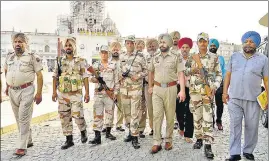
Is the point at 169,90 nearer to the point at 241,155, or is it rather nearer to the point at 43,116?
the point at 241,155

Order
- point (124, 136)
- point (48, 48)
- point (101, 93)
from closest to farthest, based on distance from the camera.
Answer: point (101, 93) < point (124, 136) < point (48, 48)

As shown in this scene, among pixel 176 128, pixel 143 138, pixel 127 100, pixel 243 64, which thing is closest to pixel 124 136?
pixel 143 138

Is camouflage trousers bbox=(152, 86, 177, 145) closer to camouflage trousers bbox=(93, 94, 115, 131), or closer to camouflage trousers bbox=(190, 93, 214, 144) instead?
camouflage trousers bbox=(190, 93, 214, 144)

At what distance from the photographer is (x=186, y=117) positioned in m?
4.93

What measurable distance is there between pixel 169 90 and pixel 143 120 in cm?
121

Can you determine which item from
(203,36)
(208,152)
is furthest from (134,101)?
(203,36)

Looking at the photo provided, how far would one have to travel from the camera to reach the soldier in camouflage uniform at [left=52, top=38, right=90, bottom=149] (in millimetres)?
4531

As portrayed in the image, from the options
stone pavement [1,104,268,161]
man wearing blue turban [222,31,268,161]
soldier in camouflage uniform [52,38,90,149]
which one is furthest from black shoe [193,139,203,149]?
soldier in camouflage uniform [52,38,90,149]

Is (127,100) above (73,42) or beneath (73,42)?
beneath

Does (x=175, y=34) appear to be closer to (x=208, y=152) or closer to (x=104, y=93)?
(x=104, y=93)

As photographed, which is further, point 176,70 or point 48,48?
point 48,48

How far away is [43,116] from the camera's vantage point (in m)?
7.06

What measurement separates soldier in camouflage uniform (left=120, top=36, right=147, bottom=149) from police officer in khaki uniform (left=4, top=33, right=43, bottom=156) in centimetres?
144

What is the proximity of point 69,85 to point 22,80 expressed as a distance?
74 cm
